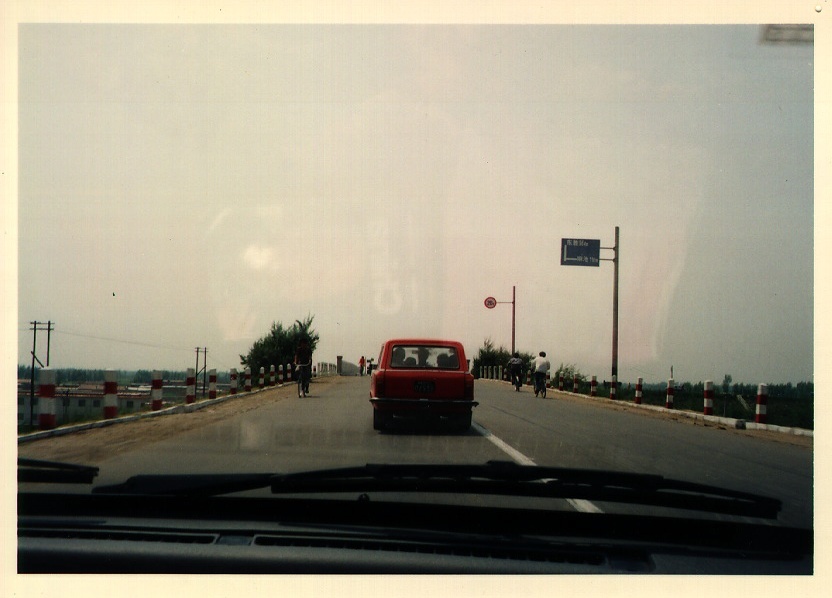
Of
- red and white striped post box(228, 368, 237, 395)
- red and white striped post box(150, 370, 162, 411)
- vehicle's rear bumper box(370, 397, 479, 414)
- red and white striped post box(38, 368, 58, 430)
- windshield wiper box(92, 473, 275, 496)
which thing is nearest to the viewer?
windshield wiper box(92, 473, 275, 496)

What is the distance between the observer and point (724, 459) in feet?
29.5

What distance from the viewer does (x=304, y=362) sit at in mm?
20875

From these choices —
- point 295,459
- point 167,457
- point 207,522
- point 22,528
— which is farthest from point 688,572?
point 167,457

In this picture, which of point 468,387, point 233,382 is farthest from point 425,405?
point 233,382

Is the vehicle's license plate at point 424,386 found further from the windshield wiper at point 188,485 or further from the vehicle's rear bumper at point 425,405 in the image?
the windshield wiper at point 188,485

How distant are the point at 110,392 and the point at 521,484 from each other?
10.0 metres

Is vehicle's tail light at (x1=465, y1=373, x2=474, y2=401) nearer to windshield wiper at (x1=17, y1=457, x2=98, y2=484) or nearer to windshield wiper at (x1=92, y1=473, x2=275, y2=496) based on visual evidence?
windshield wiper at (x1=92, y1=473, x2=275, y2=496)

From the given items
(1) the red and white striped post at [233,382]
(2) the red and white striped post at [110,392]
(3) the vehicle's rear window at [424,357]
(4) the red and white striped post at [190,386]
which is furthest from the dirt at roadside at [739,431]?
(1) the red and white striped post at [233,382]

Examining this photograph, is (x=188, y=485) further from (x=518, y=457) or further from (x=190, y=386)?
(x=190, y=386)

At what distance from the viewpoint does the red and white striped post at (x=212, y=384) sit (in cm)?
1903

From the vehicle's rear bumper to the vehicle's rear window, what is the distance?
0.76 metres

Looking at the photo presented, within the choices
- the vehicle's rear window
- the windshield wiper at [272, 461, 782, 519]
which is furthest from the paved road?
the vehicle's rear window

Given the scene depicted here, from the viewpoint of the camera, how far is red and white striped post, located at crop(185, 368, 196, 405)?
54.9 ft
